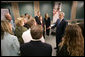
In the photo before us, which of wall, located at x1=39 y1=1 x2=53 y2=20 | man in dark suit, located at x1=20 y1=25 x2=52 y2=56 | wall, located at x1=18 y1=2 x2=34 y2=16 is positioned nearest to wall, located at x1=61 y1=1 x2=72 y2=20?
wall, located at x1=39 y1=1 x2=53 y2=20

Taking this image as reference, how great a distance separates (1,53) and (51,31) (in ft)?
13.7

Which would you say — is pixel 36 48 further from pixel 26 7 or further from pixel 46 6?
pixel 26 7

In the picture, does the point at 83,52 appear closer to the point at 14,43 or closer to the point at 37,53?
the point at 37,53

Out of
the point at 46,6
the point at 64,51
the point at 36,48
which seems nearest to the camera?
the point at 36,48

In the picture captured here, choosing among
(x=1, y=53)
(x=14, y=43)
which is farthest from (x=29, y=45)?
(x=1, y=53)

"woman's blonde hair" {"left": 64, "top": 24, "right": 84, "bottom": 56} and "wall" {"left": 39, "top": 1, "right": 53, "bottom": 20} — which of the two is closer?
"woman's blonde hair" {"left": 64, "top": 24, "right": 84, "bottom": 56}

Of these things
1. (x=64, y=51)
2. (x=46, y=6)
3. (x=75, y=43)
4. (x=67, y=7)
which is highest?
(x=46, y=6)

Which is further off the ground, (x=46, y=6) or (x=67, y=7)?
(x=46, y=6)

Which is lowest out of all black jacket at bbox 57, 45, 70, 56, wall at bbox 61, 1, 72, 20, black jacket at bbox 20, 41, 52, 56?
black jacket at bbox 57, 45, 70, 56

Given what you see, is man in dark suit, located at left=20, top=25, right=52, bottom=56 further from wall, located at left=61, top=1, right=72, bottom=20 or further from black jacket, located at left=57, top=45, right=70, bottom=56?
wall, located at left=61, top=1, right=72, bottom=20

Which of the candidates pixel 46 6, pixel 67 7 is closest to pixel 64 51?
pixel 46 6

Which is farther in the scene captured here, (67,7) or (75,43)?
(67,7)

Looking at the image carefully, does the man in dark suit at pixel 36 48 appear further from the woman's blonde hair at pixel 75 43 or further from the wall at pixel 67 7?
the wall at pixel 67 7

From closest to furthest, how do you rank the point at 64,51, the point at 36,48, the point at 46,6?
the point at 36,48, the point at 64,51, the point at 46,6
